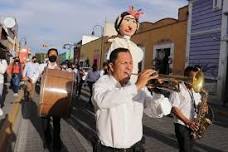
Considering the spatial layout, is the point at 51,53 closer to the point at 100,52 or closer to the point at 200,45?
the point at 200,45

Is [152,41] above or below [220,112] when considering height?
above

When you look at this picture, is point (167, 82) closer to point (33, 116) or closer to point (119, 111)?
point (119, 111)

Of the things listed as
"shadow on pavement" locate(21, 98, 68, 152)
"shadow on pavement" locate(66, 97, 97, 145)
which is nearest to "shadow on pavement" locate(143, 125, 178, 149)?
"shadow on pavement" locate(66, 97, 97, 145)

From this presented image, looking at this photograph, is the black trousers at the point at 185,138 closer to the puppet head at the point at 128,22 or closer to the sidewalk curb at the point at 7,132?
the puppet head at the point at 128,22

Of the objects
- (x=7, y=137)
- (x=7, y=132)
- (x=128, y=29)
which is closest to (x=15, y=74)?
(x=7, y=132)

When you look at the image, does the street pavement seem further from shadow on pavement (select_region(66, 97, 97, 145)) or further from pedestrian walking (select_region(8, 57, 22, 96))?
pedestrian walking (select_region(8, 57, 22, 96))

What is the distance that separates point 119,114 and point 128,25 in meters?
1.36

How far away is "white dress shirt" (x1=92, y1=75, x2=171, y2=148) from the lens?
371 cm

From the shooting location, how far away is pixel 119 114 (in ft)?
12.3

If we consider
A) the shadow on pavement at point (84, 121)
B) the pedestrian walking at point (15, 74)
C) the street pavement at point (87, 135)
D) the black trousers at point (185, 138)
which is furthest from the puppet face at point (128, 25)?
the pedestrian walking at point (15, 74)

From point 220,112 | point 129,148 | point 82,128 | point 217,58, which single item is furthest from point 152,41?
point 129,148

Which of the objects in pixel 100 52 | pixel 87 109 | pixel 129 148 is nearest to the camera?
pixel 129 148

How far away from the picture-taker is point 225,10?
20.7m

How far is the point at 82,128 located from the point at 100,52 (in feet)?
118
